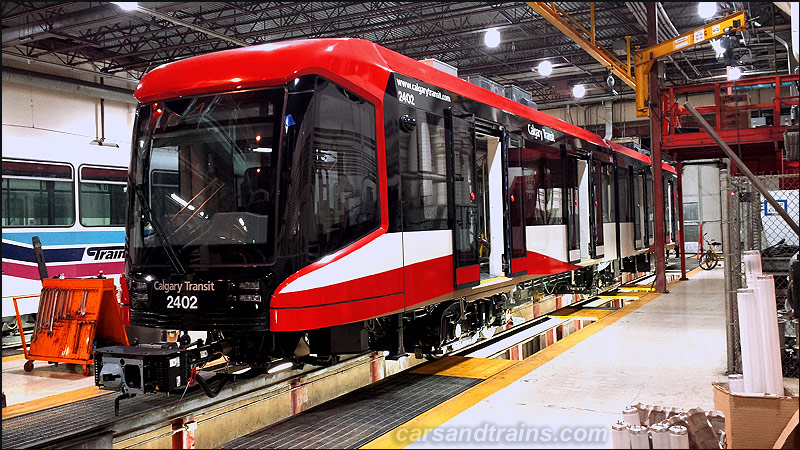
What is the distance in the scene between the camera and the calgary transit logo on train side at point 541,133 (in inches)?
401

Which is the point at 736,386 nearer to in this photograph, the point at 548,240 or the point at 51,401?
the point at 548,240

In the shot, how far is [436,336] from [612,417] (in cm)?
268

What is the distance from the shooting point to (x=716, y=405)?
531cm

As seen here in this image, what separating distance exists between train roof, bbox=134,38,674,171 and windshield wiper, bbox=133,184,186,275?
0.87 meters

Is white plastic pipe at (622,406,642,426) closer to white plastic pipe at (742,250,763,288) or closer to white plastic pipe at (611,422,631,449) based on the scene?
white plastic pipe at (611,422,631,449)

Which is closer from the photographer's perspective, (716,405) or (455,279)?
(716,405)

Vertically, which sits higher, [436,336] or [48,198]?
[48,198]

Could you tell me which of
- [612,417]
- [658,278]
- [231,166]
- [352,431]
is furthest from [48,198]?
[658,278]

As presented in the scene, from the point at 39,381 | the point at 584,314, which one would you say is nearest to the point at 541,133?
the point at 584,314

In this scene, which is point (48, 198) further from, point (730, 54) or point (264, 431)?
point (730, 54)

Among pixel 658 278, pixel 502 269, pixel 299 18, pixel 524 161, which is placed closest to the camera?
pixel 502 269

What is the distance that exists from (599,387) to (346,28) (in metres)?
14.5

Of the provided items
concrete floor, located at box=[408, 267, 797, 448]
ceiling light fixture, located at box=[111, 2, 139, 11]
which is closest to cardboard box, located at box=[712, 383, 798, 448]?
concrete floor, located at box=[408, 267, 797, 448]

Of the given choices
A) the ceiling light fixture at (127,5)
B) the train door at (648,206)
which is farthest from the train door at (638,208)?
the ceiling light fixture at (127,5)
